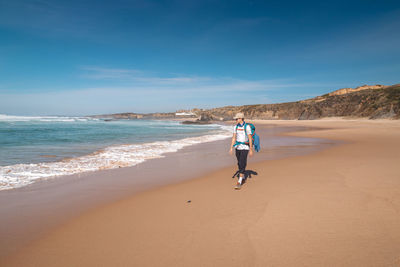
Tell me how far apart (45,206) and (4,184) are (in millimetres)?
2522

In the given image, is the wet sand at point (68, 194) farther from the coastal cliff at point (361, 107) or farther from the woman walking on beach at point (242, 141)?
the coastal cliff at point (361, 107)

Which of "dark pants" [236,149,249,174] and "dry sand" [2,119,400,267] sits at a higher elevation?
"dark pants" [236,149,249,174]

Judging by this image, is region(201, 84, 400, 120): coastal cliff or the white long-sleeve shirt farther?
region(201, 84, 400, 120): coastal cliff

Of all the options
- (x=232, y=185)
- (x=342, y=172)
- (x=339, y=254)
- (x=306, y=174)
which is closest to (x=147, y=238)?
(x=339, y=254)

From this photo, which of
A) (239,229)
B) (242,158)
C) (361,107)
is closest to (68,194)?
(239,229)

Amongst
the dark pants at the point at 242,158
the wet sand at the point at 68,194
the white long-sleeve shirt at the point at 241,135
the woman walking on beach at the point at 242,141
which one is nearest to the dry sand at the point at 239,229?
the wet sand at the point at 68,194

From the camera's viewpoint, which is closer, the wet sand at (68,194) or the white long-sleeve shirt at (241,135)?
the wet sand at (68,194)

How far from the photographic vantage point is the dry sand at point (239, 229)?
278 cm

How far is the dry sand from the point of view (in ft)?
9.11

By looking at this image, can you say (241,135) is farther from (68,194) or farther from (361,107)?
(361,107)

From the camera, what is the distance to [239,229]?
3.41m

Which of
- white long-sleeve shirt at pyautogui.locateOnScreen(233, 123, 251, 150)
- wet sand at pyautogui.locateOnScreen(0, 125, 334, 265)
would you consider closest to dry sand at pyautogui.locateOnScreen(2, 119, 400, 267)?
wet sand at pyautogui.locateOnScreen(0, 125, 334, 265)

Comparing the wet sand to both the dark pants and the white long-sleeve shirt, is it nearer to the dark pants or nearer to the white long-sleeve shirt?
the dark pants

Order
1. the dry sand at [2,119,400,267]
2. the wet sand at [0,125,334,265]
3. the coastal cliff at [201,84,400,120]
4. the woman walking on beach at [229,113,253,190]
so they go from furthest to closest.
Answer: the coastal cliff at [201,84,400,120] → the woman walking on beach at [229,113,253,190] → the wet sand at [0,125,334,265] → the dry sand at [2,119,400,267]
